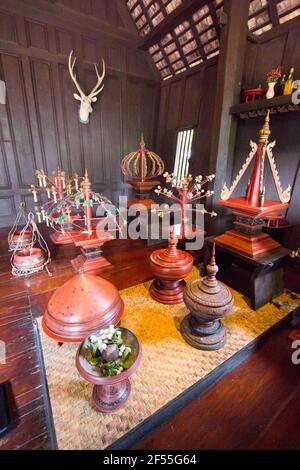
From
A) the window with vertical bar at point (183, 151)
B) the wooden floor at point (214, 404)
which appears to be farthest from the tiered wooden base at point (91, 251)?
the window with vertical bar at point (183, 151)

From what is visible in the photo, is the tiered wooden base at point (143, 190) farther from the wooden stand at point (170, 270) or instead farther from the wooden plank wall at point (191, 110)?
the wooden stand at point (170, 270)

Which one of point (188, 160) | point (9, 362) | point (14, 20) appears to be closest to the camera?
point (9, 362)

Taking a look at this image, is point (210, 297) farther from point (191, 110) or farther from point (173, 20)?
point (173, 20)

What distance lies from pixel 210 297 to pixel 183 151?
11.7 feet

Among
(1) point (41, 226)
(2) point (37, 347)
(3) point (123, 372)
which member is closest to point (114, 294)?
(3) point (123, 372)

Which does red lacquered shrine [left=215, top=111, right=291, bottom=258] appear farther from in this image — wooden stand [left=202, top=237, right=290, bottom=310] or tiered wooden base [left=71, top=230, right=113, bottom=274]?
tiered wooden base [left=71, top=230, right=113, bottom=274]

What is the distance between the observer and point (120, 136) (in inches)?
180

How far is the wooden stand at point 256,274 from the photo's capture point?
1751mm

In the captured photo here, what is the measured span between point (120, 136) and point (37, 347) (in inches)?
166

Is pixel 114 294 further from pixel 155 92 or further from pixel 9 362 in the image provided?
pixel 155 92

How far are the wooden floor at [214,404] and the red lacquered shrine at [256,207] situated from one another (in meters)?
0.71

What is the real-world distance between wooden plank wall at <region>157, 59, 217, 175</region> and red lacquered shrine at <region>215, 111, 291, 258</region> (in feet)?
6.63

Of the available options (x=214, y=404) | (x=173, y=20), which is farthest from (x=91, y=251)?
(x=173, y=20)

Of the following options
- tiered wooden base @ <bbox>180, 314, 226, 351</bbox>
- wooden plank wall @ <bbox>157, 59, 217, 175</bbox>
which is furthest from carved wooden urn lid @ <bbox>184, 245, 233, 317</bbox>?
wooden plank wall @ <bbox>157, 59, 217, 175</bbox>
